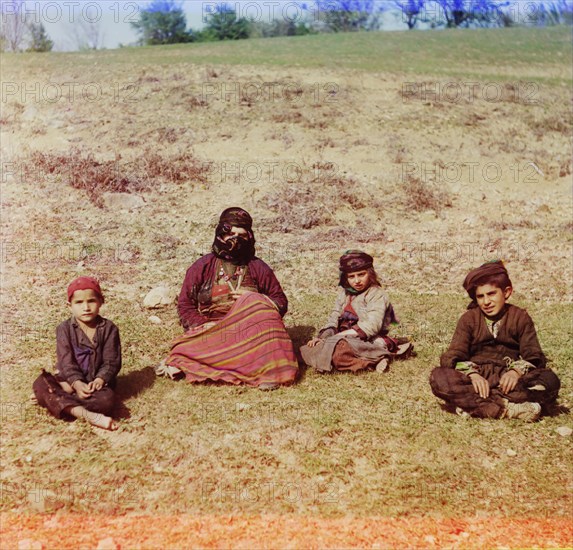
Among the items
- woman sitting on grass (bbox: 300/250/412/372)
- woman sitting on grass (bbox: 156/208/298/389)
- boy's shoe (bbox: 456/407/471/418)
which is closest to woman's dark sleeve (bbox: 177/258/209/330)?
woman sitting on grass (bbox: 156/208/298/389)

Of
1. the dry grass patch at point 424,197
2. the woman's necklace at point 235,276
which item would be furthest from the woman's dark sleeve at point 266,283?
the dry grass patch at point 424,197

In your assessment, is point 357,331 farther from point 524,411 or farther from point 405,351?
point 524,411

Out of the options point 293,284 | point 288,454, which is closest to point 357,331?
point 288,454

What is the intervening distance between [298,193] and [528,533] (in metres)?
10.8

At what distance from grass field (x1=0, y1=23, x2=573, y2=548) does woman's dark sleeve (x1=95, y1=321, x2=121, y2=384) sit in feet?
1.43

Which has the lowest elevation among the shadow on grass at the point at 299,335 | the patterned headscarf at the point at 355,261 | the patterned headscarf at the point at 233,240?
the shadow on grass at the point at 299,335

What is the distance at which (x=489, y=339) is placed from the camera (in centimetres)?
592

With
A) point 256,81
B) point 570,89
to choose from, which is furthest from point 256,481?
point 570,89

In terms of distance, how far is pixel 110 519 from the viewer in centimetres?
444

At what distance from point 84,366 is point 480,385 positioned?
Answer: 3.49 meters

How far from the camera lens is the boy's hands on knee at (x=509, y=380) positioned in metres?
5.68

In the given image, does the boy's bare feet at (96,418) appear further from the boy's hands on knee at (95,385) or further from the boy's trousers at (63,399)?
the boy's hands on knee at (95,385)

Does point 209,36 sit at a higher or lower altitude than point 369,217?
higher

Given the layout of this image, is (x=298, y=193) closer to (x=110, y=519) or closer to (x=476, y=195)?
(x=476, y=195)
